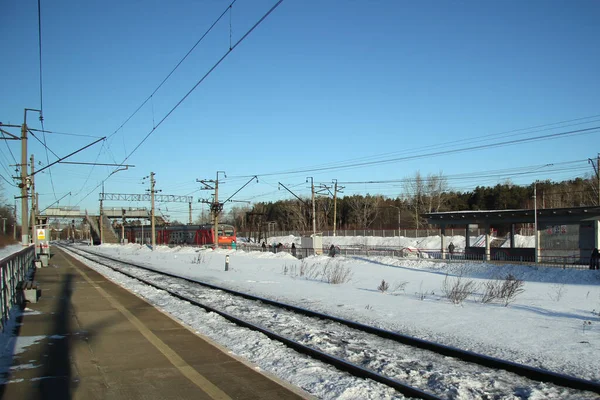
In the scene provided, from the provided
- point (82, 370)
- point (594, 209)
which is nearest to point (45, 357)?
point (82, 370)

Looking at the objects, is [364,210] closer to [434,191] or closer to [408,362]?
[434,191]

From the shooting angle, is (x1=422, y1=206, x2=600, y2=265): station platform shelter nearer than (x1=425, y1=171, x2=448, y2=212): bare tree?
Yes

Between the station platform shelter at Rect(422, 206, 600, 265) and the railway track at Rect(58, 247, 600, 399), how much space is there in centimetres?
2340

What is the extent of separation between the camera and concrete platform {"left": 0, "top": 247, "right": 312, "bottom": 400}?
6.26 metres

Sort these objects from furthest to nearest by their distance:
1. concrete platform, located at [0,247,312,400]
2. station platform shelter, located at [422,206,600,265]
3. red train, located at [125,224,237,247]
Answer: red train, located at [125,224,237,247] → station platform shelter, located at [422,206,600,265] → concrete platform, located at [0,247,312,400]

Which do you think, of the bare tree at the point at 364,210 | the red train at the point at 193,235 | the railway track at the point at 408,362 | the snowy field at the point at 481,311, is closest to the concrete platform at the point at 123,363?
the snowy field at the point at 481,311

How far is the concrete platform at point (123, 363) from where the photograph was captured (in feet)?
20.5

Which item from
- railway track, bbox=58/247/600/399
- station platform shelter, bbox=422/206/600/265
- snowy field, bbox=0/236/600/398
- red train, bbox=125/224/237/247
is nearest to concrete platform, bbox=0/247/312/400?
snowy field, bbox=0/236/600/398

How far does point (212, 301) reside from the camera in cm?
1508

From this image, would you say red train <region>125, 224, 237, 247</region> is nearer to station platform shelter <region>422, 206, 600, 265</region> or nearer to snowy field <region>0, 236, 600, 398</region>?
station platform shelter <region>422, 206, 600, 265</region>

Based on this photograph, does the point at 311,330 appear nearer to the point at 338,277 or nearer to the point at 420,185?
the point at 338,277

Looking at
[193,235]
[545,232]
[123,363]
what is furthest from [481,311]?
[193,235]

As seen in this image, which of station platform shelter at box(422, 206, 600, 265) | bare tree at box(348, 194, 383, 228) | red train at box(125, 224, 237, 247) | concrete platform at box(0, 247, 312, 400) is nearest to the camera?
concrete platform at box(0, 247, 312, 400)

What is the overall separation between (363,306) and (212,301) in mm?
4528
